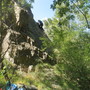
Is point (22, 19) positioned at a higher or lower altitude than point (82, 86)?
higher

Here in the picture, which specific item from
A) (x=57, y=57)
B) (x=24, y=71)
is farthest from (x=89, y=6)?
(x=24, y=71)

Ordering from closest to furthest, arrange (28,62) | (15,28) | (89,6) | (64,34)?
(64,34), (89,6), (28,62), (15,28)

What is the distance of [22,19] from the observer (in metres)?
17.7

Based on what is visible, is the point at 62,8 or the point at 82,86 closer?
the point at 82,86

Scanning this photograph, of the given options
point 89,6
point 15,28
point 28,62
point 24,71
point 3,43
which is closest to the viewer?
point 89,6

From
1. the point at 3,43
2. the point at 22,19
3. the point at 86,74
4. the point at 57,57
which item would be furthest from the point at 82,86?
the point at 22,19

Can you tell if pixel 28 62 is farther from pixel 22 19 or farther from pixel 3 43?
pixel 22 19

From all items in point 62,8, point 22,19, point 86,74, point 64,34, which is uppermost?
point 22,19

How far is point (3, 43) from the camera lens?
16406 mm

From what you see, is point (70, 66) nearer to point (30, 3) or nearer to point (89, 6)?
point (89, 6)

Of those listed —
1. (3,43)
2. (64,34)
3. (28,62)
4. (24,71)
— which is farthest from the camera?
(3,43)

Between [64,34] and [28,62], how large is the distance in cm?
661

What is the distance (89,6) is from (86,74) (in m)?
4.40

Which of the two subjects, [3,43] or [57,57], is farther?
[3,43]
